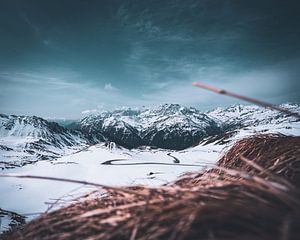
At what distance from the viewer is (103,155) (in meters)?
82.4

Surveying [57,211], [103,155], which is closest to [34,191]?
[103,155]

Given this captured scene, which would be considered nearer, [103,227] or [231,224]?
[231,224]

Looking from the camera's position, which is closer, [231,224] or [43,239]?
[231,224]

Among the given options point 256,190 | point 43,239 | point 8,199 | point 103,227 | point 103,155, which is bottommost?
point 8,199

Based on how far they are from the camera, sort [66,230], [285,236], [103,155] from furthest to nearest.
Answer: [103,155]
[66,230]
[285,236]

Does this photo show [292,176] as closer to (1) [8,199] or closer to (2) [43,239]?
(2) [43,239]

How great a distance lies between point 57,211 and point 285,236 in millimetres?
1419

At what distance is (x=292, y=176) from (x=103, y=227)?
4.35 feet

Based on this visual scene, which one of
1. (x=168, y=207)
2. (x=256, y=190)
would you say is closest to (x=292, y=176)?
(x=256, y=190)

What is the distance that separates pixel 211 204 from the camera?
3.57 ft

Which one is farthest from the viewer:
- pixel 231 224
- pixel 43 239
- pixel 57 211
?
pixel 57 211

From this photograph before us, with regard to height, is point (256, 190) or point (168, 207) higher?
point (256, 190)

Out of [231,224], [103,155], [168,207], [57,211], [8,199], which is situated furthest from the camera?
[103,155]

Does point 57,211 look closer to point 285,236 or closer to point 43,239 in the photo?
point 43,239
